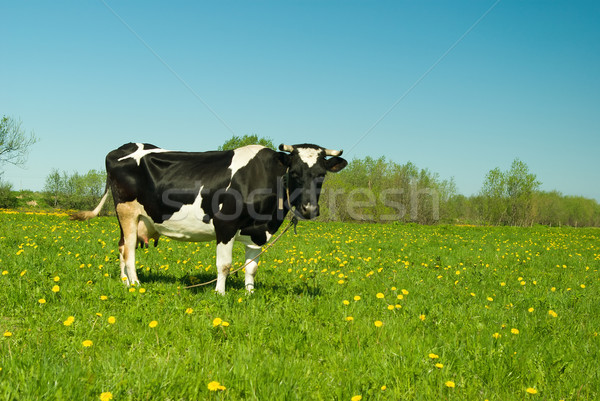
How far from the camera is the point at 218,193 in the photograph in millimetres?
6316

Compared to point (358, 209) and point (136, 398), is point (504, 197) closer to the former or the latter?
point (358, 209)

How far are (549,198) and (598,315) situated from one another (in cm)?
10660

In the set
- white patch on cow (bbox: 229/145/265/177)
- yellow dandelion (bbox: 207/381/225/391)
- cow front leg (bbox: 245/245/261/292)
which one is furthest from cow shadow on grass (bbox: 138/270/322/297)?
yellow dandelion (bbox: 207/381/225/391)

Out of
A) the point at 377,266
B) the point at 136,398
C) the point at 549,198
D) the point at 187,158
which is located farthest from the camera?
the point at 549,198

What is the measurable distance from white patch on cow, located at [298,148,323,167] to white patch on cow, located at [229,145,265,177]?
1.00 meters

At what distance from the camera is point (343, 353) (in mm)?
3963

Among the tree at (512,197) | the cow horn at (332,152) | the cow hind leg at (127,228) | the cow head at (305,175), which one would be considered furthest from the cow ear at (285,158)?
the tree at (512,197)

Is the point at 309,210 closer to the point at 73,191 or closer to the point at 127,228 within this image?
the point at 127,228

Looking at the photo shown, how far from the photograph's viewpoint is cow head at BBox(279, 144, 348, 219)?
5.78 meters

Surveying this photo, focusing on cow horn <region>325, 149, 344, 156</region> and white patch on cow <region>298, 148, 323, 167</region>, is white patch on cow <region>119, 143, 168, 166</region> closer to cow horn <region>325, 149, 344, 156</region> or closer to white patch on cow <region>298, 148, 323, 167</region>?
white patch on cow <region>298, 148, 323, 167</region>

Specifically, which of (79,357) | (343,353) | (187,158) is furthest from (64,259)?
(343,353)

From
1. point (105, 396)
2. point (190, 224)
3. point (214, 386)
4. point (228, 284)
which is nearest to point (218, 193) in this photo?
point (190, 224)

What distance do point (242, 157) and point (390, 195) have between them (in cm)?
5974

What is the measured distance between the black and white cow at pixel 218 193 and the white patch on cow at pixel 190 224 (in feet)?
0.05
